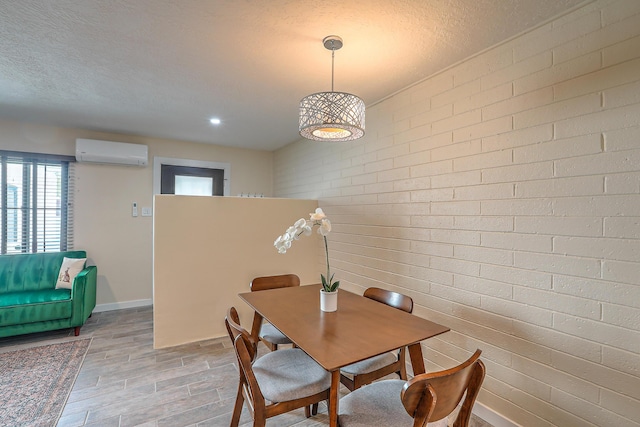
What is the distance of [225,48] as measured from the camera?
6.29ft

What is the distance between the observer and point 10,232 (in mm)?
3383

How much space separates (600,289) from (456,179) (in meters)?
0.98

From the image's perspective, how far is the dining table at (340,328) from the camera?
1.24 m

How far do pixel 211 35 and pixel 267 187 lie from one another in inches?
130

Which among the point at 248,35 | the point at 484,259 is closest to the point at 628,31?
the point at 484,259

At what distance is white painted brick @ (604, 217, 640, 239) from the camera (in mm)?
1304

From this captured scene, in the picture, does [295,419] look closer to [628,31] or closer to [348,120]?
[348,120]

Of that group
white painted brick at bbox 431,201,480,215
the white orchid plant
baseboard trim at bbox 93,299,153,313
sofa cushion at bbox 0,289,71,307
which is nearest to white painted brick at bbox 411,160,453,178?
white painted brick at bbox 431,201,480,215

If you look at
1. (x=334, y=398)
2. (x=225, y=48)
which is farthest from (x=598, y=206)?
(x=225, y=48)

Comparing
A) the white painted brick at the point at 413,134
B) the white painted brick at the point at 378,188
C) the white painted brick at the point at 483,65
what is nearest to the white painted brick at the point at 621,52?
the white painted brick at the point at 483,65

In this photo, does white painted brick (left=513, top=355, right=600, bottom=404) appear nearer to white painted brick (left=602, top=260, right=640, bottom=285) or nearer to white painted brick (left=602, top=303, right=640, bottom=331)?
white painted brick (left=602, top=303, right=640, bottom=331)

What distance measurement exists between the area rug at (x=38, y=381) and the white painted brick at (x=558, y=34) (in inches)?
143

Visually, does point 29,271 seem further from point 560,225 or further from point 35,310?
point 560,225

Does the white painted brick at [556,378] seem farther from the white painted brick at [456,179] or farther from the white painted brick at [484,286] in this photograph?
the white painted brick at [456,179]
